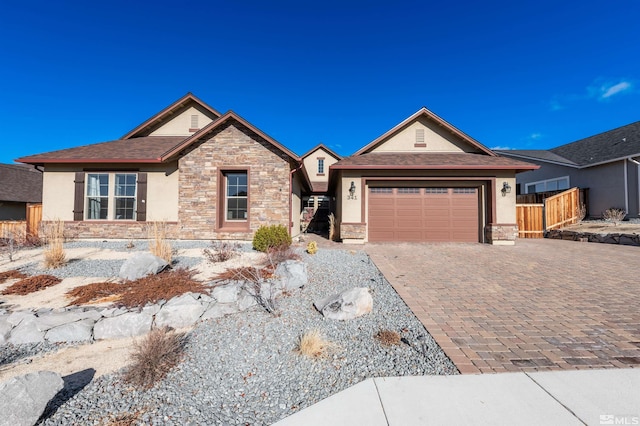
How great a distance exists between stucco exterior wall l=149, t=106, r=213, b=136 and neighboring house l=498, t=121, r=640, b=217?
21383 mm

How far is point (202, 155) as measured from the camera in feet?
31.7

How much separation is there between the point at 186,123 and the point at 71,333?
1117cm

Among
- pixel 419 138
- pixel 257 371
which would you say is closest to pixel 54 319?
pixel 257 371

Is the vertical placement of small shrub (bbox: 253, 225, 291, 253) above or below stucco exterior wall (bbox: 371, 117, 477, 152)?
below

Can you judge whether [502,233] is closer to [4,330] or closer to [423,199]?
[423,199]

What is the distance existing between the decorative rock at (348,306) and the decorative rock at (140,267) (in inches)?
139

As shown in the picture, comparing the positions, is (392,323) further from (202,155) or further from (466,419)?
(202,155)

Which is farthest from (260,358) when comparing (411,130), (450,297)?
(411,130)

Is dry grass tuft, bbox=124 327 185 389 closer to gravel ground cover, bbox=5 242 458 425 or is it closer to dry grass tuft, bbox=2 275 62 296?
gravel ground cover, bbox=5 242 458 425

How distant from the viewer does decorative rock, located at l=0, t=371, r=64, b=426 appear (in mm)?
1938

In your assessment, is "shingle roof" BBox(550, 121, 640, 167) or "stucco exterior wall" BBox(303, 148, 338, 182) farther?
"stucco exterior wall" BBox(303, 148, 338, 182)

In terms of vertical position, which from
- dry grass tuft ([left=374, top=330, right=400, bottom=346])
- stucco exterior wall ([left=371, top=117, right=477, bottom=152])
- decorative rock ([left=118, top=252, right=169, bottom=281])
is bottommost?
dry grass tuft ([left=374, top=330, right=400, bottom=346])

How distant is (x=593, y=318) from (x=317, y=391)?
Answer: 4.05m

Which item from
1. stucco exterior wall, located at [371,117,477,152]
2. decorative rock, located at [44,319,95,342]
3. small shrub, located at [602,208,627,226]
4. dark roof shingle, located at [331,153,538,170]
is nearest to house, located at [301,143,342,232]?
stucco exterior wall, located at [371,117,477,152]
